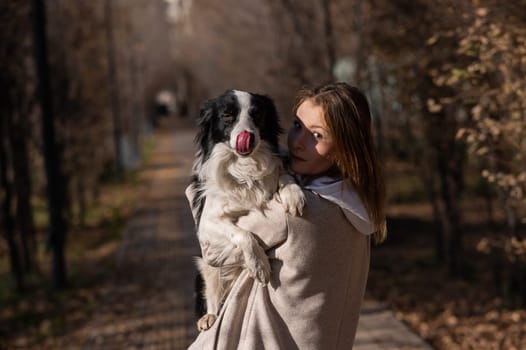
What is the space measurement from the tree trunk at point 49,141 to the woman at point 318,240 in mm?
6933

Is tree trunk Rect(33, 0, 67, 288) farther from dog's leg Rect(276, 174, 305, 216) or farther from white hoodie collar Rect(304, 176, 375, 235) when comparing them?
white hoodie collar Rect(304, 176, 375, 235)

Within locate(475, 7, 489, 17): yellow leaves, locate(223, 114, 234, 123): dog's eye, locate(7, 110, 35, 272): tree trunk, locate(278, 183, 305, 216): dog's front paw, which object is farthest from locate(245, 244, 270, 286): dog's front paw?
locate(7, 110, 35, 272): tree trunk

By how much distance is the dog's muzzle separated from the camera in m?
2.58

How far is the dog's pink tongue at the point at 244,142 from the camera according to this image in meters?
2.58

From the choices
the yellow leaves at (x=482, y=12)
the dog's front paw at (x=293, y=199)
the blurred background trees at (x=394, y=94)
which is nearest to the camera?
the dog's front paw at (x=293, y=199)

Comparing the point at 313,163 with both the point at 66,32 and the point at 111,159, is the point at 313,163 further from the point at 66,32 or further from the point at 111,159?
the point at 111,159

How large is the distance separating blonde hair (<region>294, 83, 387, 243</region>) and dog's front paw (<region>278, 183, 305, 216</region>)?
0.59ft

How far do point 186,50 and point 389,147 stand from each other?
42755 mm

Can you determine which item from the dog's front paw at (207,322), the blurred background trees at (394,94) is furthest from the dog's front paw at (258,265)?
the blurred background trees at (394,94)

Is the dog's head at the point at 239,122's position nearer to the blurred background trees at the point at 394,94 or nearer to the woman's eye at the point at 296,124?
the woman's eye at the point at 296,124

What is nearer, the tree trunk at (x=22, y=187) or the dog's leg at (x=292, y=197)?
the dog's leg at (x=292, y=197)

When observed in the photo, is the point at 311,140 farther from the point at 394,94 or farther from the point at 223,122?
the point at 394,94

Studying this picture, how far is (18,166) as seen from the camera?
9.79 metres

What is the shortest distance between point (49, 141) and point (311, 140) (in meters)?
7.14
